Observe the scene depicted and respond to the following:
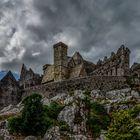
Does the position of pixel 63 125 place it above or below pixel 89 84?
below

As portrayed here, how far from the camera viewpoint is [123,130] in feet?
167

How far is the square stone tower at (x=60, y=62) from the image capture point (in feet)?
338

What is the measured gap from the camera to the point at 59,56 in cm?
10294

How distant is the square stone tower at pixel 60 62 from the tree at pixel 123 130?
2031 inches

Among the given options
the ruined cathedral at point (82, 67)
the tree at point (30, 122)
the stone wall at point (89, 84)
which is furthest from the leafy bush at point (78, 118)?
the ruined cathedral at point (82, 67)

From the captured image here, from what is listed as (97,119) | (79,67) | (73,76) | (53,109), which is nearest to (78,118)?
(97,119)

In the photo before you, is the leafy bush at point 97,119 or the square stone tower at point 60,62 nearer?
the leafy bush at point 97,119

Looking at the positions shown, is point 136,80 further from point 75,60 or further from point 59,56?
point 75,60

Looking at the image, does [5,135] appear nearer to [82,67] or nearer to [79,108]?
[79,108]

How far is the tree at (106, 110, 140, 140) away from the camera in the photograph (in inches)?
1971

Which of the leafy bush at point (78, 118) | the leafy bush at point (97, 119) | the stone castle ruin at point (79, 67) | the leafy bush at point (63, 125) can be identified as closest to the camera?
the leafy bush at point (63, 125)

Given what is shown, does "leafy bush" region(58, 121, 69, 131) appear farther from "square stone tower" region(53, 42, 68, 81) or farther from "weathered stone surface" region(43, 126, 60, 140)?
"square stone tower" region(53, 42, 68, 81)

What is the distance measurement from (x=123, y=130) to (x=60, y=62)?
53871 millimetres

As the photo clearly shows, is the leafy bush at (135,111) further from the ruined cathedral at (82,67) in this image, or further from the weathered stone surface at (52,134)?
the ruined cathedral at (82,67)
